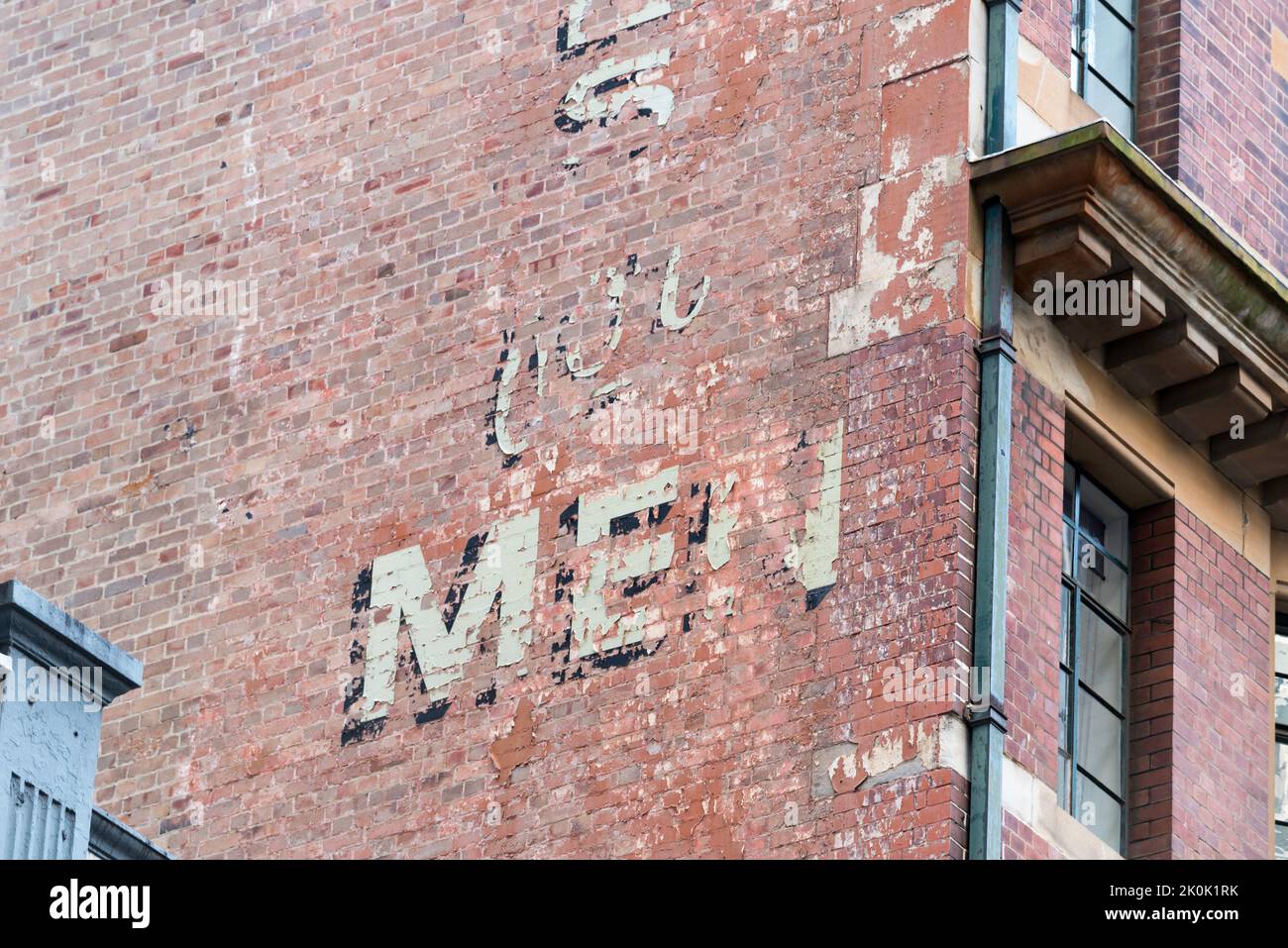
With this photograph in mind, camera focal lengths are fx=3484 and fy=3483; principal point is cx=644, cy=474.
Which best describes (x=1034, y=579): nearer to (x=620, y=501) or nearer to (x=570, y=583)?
(x=620, y=501)

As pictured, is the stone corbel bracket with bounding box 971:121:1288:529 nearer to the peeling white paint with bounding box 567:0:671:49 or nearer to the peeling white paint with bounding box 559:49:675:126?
the peeling white paint with bounding box 559:49:675:126

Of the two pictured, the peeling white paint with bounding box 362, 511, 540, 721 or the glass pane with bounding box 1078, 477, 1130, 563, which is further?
the peeling white paint with bounding box 362, 511, 540, 721

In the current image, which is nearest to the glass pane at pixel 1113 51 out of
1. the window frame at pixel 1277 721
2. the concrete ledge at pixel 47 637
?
the window frame at pixel 1277 721

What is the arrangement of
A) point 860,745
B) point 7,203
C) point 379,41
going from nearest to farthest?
point 860,745 < point 379,41 < point 7,203

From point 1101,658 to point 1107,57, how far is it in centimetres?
396

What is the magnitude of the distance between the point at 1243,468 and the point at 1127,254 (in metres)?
2.05

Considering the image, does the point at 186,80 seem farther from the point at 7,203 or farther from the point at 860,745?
the point at 860,745

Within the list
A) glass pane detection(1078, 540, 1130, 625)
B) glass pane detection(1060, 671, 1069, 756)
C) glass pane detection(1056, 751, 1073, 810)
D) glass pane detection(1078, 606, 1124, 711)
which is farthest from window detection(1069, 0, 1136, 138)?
glass pane detection(1056, 751, 1073, 810)

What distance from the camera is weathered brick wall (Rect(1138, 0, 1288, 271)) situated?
21828 millimetres

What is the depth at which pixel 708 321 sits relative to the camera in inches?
815

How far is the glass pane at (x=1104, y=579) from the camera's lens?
2052 cm

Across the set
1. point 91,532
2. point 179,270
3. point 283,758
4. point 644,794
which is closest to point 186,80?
point 179,270

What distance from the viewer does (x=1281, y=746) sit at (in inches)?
851

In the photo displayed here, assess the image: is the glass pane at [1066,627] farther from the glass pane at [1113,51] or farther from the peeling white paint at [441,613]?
the glass pane at [1113,51]
